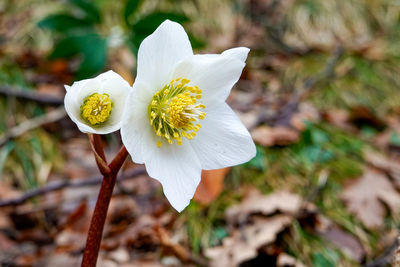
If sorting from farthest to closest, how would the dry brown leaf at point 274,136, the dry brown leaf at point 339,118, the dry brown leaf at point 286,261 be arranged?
1. the dry brown leaf at point 339,118
2. the dry brown leaf at point 274,136
3. the dry brown leaf at point 286,261

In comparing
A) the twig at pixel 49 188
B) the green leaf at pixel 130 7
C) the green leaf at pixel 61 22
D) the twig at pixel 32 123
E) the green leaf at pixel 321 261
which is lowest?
the twig at pixel 32 123

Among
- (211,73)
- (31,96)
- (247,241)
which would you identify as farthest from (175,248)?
(31,96)

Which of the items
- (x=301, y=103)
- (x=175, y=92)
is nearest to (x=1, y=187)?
(x=175, y=92)

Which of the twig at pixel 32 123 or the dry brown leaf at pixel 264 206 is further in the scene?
the twig at pixel 32 123

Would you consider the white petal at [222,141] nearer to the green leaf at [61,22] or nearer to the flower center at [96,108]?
the flower center at [96,108]

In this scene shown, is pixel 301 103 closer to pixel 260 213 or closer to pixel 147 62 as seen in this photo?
pixel 260 213

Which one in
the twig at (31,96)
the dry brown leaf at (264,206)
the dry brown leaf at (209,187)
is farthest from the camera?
the twig at (31,96)

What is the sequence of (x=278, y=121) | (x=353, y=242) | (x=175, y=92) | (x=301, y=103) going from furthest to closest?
(x=301, y=103) < (x=278, y=121) < (x=353, y=242) < (x=175, y=92)

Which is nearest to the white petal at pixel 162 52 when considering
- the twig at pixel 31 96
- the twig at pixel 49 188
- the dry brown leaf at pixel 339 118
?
the twig at pixel 49 188
